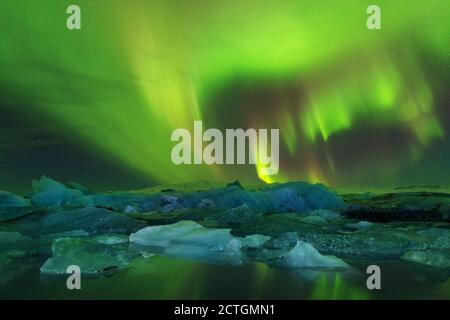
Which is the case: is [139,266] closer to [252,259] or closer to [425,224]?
[252,259]

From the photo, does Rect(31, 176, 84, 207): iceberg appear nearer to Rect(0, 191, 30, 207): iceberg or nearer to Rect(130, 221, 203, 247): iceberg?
Rect(0, 191, 30, 207): iceberg

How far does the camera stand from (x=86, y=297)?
15.1 feet

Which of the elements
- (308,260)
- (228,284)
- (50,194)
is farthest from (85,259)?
(50,194)

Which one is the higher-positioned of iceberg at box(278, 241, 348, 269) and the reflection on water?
iceberg at box(278, 241, 348, 269)

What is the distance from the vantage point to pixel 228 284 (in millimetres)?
5164

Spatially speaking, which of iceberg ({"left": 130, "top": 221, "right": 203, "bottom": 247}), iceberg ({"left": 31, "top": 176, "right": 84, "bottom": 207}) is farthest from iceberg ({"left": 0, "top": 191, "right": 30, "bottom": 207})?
iceberg ({"left": 130, "top": 221, "right": 203, "bottom": 247})

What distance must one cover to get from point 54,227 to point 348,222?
5872mm

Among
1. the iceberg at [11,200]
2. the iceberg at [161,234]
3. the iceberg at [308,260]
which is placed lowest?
the iceberg at [308,260]

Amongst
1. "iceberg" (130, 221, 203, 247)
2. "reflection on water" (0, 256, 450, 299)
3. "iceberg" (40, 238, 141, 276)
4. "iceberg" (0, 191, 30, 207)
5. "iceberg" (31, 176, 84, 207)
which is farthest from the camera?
"iceberg" (31, 176, 84, 207)

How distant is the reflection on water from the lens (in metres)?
4.74

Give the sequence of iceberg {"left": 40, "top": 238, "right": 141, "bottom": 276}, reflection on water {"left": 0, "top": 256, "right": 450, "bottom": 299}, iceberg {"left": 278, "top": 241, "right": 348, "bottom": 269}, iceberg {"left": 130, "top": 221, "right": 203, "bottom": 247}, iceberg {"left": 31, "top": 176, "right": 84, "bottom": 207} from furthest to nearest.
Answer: iceberg {"left": 31, "top": 176, "right": 84, "bottom": 207}, iceberg {"left": 130, "top": 221, "right": 203, "bottom": 247}, iceberg {"left": 278, "top": 241, "right": 348, "bottom": 269}, iceberg {"left": 40, "top": 238, "right": 141, "bottom": 276}, reflection on water {"left": 0, "top": 256, "right": 450, "bottom": 299}

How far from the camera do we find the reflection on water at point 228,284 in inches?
187

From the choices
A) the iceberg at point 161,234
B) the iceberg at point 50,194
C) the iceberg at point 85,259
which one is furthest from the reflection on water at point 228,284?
the iceberg at point 50,194

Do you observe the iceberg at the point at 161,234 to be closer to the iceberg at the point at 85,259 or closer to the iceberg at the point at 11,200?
the iceberg at the point at 85,259
